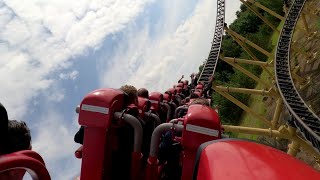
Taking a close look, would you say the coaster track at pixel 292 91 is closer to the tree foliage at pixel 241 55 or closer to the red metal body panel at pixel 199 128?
the red metal body panel at pixel 199 128

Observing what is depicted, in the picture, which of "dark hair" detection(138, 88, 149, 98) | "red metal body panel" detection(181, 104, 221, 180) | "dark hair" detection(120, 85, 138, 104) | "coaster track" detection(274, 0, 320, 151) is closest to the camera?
"red metal body panel" detection(181, 104, 221, 180)

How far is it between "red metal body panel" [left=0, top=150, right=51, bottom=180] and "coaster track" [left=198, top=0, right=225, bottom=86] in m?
9.79

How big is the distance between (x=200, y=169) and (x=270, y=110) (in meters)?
13.0

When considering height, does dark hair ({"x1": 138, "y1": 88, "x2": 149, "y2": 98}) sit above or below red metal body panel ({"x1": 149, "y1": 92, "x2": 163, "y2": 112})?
above

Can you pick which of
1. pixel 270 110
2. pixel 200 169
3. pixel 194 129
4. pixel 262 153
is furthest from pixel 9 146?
pixel 270 110

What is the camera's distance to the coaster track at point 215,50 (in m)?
11.1

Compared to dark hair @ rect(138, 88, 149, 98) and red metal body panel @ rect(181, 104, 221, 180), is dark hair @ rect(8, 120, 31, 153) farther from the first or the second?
dark hair @ rect(138, 88, 149, 98)

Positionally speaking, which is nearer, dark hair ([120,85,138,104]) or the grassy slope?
dark hair ([120,85,138,104])

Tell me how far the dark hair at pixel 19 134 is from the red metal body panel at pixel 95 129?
80cm

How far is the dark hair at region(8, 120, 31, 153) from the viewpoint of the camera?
3.54 feet

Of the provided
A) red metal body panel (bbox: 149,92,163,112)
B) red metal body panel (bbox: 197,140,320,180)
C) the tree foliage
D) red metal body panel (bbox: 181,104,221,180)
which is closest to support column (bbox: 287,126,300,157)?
red metal body panel (bbox: 149,92,163,112)

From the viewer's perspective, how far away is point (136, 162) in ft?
7.06

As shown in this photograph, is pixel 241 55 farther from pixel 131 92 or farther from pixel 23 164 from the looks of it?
pixel 23 164

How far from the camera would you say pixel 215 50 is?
11.8 meters
